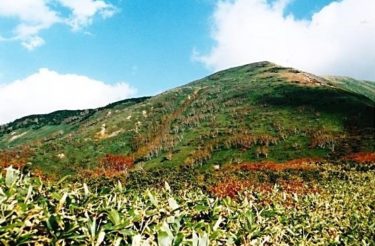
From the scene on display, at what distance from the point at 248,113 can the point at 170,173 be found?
6329cm

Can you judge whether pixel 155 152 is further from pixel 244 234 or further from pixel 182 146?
pixel 244 234

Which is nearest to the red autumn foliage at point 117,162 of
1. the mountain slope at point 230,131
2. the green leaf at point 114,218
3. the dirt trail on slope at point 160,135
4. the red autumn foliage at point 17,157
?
the mountain slope at point 230,131

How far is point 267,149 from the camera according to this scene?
391 feet

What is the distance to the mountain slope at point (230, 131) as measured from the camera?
11894 cm

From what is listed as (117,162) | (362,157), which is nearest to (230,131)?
(117,162)

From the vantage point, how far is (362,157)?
93.6 metres

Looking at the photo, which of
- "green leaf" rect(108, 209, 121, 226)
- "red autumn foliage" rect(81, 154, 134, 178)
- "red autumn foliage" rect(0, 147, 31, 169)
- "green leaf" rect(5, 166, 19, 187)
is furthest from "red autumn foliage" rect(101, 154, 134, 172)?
"green leaf" rect(108, 209, 121, 226)

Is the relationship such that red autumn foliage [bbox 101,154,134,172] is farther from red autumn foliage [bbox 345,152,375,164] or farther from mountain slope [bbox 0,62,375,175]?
red autumn foliage [bbox 345,152,375,164]

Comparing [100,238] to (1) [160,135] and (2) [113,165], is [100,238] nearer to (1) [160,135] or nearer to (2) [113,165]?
(2) [113,165]

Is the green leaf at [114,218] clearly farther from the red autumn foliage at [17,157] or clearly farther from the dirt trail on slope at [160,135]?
the red autumn foliage at [17,157]

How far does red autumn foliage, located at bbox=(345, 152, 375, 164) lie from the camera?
8879cm

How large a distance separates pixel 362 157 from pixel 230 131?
53376 mm

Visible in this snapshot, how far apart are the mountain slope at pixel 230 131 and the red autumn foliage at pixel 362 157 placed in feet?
12.2

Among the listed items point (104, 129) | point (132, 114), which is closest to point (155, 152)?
point (104, 129)
